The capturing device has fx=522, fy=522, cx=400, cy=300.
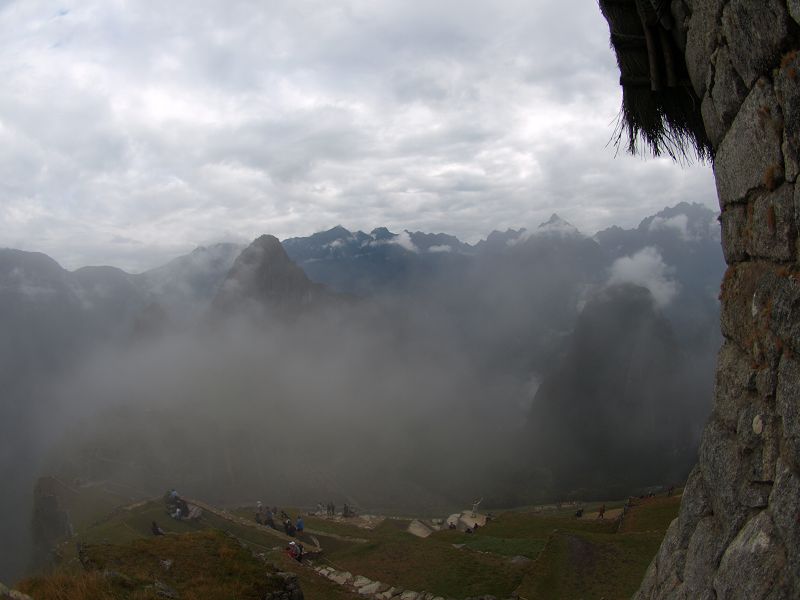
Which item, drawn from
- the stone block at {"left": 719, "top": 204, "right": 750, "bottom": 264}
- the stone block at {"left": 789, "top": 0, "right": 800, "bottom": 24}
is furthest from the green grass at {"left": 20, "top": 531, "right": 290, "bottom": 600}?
the stone block at {"left": 789, "top": 0, "right": 800, "bottom": 24}

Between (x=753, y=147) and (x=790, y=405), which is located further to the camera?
(x=753, y=147)

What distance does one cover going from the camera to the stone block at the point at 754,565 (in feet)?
19.2

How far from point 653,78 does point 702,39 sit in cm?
156

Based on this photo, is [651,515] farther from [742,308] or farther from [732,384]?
[742,308]

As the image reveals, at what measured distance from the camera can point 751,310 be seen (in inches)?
279

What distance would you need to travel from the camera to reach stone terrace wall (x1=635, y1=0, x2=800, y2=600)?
5.80 metres

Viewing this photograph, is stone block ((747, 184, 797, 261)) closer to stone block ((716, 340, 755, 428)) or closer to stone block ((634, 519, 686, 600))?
stone block ((716, 340, 755, 428))

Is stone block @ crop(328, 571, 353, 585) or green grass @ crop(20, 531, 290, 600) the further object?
stone block @ crop(328, 571, 353, 585)

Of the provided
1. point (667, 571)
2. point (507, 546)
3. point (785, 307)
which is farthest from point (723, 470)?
point (507, 546)

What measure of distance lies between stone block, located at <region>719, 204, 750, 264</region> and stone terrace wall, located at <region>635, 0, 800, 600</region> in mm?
27

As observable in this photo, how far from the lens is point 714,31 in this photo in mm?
6934

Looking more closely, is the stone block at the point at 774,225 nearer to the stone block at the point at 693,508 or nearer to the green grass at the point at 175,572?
the stone block at the point at 693,508

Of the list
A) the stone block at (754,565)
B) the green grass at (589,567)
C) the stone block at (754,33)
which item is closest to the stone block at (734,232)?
the stone block at (754,33)

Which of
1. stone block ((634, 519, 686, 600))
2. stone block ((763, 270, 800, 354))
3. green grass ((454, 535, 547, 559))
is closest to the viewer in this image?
stone block ((763, 270, 800, 354))
